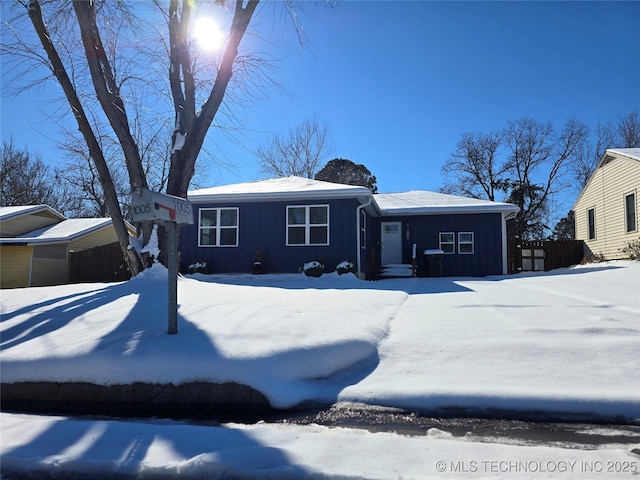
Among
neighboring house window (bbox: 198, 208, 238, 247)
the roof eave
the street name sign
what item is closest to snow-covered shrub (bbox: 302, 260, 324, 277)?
the roof eave

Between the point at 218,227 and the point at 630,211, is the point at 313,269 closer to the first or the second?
the point at 218,227

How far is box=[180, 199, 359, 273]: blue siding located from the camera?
43.9ft

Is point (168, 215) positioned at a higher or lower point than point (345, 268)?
higher

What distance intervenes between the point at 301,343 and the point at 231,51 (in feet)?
21.6

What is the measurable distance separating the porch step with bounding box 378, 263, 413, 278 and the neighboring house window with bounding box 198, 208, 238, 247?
5477 millimetres

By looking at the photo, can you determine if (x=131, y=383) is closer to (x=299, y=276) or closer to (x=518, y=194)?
(x=299, y=276)

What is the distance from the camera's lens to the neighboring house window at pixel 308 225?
13617 mm

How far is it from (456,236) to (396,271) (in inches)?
109

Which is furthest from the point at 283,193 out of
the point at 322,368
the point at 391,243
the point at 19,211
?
the point at 19,211

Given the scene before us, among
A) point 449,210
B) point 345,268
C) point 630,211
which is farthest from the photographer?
point 630,211

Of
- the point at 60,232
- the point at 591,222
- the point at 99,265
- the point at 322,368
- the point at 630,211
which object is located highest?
the point at 630,211

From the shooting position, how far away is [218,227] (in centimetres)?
1423

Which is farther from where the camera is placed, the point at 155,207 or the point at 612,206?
the point at 612,206

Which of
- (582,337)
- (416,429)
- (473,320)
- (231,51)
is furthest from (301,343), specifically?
(231,51)
